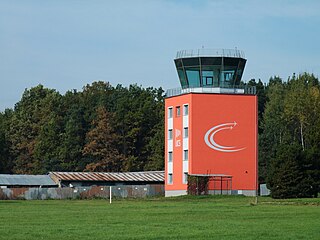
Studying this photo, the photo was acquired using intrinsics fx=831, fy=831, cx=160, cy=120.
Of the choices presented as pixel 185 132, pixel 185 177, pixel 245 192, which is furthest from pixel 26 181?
pixel 245 192

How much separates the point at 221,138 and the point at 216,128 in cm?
137

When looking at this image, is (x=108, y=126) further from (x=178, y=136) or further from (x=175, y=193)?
(x=175, y=193)

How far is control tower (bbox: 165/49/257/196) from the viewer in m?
99.6

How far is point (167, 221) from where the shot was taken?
37.2 metres

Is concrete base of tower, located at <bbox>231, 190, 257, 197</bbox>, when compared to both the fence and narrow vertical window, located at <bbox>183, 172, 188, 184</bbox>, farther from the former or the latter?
the fence

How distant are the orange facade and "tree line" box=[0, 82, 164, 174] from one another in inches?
1431

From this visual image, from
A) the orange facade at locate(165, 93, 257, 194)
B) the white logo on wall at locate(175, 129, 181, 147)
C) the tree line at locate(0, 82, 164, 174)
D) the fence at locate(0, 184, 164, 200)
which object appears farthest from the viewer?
the tree line at locate(0, 82, 164, 174)

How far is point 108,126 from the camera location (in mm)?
144625

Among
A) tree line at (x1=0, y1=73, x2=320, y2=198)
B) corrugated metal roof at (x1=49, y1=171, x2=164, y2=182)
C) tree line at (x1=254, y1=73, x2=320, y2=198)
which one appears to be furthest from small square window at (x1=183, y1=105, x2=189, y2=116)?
tree line at (x1=0, y1=73, x2=320, y2=198)

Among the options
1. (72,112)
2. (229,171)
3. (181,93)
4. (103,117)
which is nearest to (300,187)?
(229,171)

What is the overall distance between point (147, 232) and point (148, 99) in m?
120

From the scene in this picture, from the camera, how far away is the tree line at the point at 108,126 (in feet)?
429

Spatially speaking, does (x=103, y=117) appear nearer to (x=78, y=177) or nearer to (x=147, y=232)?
(x=78, y=177)

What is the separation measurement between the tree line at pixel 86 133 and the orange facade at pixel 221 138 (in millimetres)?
36335
